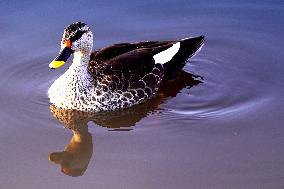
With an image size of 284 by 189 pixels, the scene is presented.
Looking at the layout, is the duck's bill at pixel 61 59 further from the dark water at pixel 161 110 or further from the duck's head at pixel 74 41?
the dark water at pixel 161 110

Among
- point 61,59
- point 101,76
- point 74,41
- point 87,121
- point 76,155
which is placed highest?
point 74,41

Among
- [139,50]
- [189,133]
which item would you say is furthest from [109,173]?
[139,50]

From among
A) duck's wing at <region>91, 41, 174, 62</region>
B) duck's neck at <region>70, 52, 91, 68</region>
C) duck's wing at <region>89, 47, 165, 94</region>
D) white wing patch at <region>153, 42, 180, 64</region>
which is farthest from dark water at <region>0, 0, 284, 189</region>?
duck's wing at <region>91, 41, 174, 62</region>

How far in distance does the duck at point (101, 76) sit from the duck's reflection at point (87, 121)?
0.32 feet

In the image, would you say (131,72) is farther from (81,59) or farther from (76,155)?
(76,155)

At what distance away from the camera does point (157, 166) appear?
719cm

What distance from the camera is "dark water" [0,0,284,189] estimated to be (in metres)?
7.11

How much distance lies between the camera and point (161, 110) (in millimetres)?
8547

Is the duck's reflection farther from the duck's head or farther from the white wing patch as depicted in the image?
the duck's head

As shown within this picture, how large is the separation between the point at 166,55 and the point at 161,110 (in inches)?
39.2

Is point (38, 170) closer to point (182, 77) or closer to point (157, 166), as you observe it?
point (157, 166)

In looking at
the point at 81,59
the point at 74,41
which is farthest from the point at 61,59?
the point at 81,59

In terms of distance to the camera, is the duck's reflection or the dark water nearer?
the dark water

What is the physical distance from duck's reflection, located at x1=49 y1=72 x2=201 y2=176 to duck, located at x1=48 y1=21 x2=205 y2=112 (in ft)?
0.32
